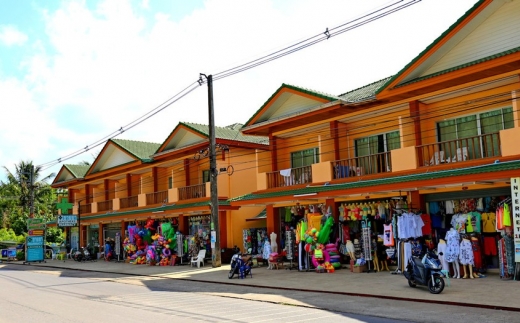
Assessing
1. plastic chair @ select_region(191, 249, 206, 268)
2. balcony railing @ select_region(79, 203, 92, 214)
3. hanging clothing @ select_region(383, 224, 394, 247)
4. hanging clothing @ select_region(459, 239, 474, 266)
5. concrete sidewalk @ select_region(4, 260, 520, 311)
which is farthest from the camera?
balcony railing @ select_region(79, 203, 92, 214)

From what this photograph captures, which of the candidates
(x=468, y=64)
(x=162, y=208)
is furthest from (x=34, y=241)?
(x=468, y=64)

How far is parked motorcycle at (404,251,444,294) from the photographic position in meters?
12.8

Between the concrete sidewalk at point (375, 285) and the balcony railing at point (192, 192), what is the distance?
5468 mm

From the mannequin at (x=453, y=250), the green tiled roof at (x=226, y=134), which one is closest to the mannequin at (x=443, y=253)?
the mannequin at (x=453, y=250)

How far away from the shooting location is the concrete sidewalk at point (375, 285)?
38.5 ft

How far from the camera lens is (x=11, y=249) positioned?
138ft

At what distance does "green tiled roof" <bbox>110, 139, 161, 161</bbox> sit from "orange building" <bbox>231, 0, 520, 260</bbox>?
11755mm

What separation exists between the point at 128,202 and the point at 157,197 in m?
3.74

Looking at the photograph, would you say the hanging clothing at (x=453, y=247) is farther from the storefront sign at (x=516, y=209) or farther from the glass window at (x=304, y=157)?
the glass window at (x=304, y=157)

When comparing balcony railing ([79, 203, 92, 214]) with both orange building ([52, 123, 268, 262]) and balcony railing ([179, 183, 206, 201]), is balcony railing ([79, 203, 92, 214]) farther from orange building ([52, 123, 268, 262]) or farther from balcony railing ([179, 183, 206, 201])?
balcony railing ([179, 183, 206, 201])

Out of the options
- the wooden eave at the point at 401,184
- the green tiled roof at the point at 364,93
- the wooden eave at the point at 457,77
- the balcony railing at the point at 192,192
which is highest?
the green tiled roof at the point at 364,93

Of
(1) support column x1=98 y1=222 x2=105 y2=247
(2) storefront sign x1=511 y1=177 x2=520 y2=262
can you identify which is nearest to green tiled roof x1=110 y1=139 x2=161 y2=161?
(1) support column x1=98 y1=222 x2=105 y2=247

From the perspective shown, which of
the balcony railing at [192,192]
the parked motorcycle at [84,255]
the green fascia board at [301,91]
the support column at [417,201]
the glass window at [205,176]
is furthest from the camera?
the parked motorcycle at [84,255]

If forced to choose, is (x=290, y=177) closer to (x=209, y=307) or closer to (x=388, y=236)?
(x=388, y=236)
